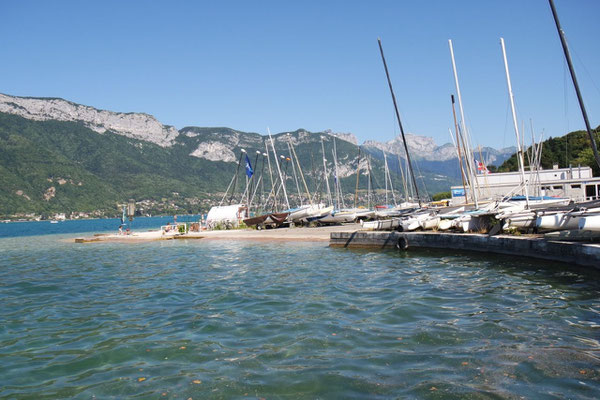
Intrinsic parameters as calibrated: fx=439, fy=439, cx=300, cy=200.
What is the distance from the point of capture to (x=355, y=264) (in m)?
19.4

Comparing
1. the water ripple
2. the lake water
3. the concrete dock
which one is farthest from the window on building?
the water ripple

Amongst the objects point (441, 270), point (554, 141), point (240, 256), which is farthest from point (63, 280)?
point (554, 141)

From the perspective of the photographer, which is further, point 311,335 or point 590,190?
point 590,190

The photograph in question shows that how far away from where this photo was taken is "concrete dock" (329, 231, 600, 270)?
14781mm

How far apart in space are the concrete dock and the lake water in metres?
0.63

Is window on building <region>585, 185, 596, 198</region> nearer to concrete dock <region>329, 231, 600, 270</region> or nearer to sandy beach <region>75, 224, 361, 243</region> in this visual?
sandy beach <region>75, 224, 361, 243</region>

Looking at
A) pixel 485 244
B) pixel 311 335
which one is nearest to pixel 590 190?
pixel 485 244

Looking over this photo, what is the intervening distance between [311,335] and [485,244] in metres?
14.3

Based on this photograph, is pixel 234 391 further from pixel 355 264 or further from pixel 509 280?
pixel 355 264

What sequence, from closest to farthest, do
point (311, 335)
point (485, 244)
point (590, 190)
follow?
point (311, 335) < point (485, 244) < point (590, 190)

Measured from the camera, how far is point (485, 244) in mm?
20109

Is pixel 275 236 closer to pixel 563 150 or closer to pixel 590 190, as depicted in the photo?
pixel 590 190

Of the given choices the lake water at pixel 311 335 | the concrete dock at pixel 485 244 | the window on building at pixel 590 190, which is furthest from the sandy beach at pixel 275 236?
the window on building at pixel 590 190

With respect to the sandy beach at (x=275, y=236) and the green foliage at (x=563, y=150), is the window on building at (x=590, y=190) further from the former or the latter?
the green foliage at (x=563, y=150)
